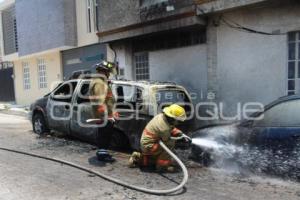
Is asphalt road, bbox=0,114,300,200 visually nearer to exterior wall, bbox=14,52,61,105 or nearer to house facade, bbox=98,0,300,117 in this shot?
house facade, bbox=98,0,300,117

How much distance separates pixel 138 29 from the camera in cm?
1241

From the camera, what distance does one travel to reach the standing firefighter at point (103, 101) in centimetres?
649

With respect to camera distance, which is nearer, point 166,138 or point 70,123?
point 166,138

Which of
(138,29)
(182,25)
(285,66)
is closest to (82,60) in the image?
(138,29)

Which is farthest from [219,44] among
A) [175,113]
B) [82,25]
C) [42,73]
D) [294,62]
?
[42,73]

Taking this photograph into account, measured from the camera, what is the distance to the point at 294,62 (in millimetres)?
9102

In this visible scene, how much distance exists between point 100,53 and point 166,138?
35.7 feet

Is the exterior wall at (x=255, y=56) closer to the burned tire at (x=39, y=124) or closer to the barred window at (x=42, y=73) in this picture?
the burned tire at (x=39, y=124)

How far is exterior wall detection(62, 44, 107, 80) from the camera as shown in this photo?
16.0 metres

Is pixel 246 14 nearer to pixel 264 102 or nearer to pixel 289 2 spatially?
pixel 289 2

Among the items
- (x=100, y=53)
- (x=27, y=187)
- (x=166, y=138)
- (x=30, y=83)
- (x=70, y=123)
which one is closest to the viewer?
(x=27, y=187)

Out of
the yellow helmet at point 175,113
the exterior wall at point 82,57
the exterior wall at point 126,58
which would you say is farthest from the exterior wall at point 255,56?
the exterior wall at point 82,57

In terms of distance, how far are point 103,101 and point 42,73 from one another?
15921mm

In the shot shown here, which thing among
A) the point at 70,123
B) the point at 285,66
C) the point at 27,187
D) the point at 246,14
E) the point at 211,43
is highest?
the point at 246,14
